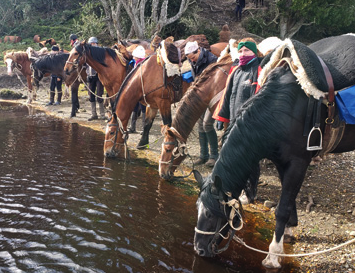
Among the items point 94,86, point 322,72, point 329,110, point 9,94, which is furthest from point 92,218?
point 9,94

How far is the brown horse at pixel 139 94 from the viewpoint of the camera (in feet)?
24.1

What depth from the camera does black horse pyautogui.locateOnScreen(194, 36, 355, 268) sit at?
11.0 ft

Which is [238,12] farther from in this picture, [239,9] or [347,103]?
[347,103]

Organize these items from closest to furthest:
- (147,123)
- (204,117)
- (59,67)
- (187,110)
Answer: (187,110)
(204,117)
(147,123)
(59,67)

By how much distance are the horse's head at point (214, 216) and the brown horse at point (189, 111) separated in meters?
1.93

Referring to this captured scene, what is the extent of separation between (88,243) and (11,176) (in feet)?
9.61

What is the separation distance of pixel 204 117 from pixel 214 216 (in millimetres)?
3583

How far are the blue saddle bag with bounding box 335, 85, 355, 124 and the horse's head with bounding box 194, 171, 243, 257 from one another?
145cm

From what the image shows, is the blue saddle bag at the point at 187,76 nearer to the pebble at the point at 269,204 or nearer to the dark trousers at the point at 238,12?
the pebble at the point at 269,204

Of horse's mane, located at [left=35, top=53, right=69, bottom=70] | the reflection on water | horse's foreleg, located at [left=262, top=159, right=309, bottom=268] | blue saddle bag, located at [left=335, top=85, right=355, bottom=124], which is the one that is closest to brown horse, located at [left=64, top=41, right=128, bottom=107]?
the reflection on water

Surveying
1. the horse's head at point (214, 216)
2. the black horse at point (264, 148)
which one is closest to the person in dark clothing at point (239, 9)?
the black horse at point (264, 148)

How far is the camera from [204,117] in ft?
22.3

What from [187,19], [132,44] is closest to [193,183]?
[132,44]

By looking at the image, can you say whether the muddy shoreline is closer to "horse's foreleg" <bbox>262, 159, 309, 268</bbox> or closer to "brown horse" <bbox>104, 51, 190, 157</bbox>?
"horse's foreleg" <bbox>262, 159, 309, 268</bbox>
